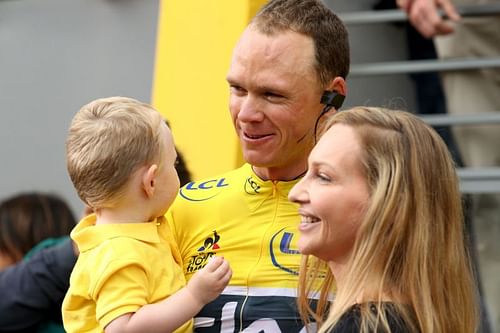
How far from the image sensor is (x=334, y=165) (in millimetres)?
2662

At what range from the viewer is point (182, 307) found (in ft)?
9.16

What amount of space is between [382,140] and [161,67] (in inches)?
104

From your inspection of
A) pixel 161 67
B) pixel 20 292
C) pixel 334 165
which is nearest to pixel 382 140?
pixel 334 165

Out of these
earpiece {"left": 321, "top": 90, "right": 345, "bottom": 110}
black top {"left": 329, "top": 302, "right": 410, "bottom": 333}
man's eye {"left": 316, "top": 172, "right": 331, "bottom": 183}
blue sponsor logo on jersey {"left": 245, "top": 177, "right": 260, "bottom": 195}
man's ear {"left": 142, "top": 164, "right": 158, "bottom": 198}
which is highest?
earpiece {"left": 321, "top": 90, "right": 345, "bottom": 110}

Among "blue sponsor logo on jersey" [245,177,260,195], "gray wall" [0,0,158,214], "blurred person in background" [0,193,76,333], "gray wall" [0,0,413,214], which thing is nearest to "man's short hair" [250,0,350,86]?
"blue sponsor logo on jersey" [245,177,260,195]

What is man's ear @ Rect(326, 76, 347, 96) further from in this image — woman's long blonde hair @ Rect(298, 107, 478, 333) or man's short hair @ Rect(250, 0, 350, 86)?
woman's long blonde hair @ Rect(298, 107, 478, 333)

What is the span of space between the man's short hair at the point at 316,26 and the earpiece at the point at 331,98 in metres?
0.03

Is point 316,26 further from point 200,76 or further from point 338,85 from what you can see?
point 200,76

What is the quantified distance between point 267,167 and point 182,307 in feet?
1.64

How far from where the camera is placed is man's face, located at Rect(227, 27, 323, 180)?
302 centimetres

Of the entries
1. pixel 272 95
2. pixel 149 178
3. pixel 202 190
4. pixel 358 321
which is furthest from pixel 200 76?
pixel 358 321

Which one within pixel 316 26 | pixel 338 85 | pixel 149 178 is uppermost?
pixel 316 26

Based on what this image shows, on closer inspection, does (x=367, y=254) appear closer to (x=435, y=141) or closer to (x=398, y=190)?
(x=398, y=190)

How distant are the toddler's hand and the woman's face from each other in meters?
0.21
